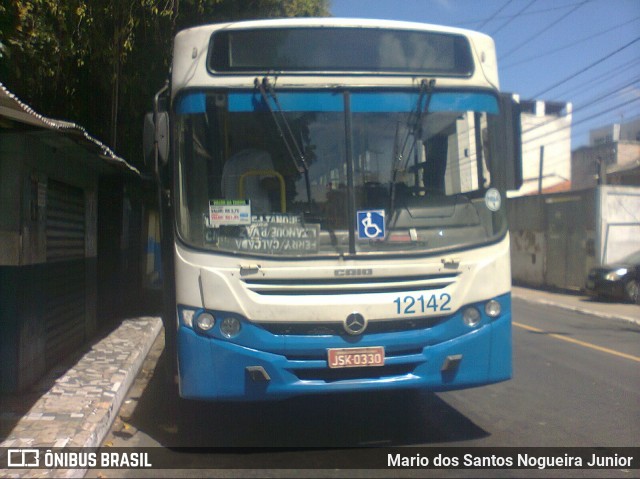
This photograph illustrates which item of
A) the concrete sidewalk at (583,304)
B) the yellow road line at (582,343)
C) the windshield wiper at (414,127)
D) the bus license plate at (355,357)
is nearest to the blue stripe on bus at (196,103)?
the windshield wiper at (414,127)

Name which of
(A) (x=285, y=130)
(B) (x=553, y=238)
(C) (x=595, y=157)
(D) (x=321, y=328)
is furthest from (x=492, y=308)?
(C) (x=595, y=157)

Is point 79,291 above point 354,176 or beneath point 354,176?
beneath

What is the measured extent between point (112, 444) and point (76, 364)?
9.12ft

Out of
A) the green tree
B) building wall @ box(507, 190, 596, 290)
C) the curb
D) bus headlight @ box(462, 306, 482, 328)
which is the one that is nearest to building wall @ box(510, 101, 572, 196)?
building wall @ box(507, 190, 596, 290)

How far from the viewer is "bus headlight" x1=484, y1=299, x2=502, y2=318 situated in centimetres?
530

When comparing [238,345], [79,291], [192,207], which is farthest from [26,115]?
[79,291]

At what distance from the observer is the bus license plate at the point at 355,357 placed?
496 centimetres

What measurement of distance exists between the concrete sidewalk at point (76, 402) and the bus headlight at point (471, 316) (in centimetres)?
306

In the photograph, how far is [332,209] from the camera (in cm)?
516

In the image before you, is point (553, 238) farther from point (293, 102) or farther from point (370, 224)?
point (293, 102)

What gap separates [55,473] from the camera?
4.52 m

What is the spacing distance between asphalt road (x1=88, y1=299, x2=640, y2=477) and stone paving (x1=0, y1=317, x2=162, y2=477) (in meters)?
0.24

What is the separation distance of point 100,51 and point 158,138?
4411mm

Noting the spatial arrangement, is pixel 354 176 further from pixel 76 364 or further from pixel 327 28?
pixel 76 364
